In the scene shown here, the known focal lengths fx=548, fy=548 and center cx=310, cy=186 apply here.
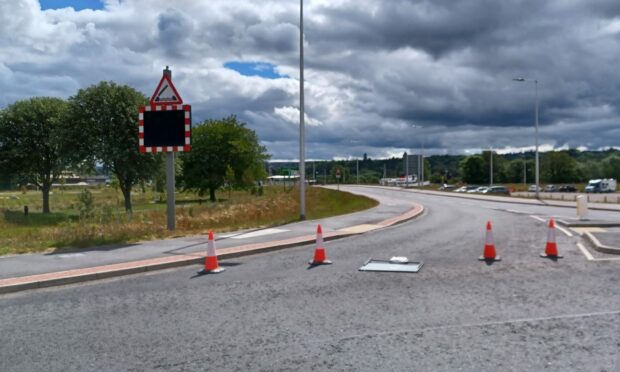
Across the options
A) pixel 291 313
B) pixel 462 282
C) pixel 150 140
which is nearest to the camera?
pixel 291 313

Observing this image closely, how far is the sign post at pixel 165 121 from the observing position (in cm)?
1611

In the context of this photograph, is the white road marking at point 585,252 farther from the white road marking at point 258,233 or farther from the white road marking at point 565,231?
the white road marking at point 258,233

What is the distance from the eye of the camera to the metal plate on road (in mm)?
9688

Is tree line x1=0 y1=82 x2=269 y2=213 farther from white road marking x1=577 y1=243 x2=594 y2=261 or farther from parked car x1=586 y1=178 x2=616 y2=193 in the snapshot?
parked car x1=586 y1=178 x2=616 y2=193

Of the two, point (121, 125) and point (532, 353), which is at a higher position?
point (121, 125)

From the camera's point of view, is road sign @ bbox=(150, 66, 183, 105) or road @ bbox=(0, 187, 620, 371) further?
road sign @ bbox=(150, 66, 183, 105)

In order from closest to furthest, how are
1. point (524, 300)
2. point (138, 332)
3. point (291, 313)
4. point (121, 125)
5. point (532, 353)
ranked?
point (532, 353) → point (138, 332) → point (291, 313) → point (524, 300) → point (121, 125)

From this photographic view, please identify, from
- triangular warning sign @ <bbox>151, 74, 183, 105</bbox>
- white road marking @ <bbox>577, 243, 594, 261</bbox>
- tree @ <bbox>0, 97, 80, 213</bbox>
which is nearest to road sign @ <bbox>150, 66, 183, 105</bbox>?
triangular warning sign @ <bbox>151, 74, 183, 105</bbox>

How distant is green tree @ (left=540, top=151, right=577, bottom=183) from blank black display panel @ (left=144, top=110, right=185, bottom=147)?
463ft

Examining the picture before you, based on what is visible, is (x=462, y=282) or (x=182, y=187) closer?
(x=462, y=282)

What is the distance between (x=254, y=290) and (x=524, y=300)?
3.81 meters

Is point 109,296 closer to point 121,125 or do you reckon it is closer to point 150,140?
point 150,140

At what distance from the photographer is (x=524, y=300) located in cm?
737

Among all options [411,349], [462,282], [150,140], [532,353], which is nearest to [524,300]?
[462,282]
